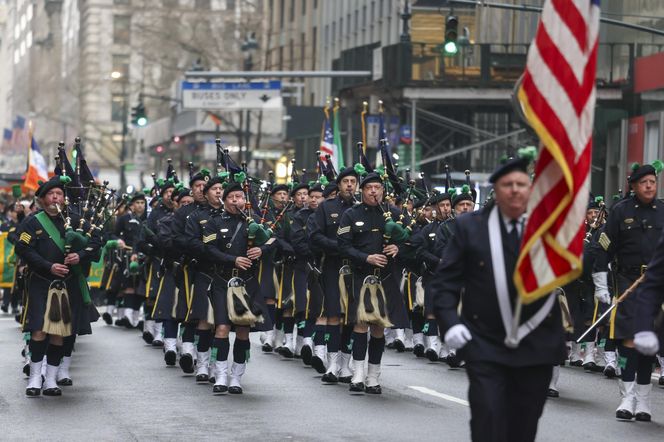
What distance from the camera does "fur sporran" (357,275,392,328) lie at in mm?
15008

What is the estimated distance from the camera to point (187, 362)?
16.7 m

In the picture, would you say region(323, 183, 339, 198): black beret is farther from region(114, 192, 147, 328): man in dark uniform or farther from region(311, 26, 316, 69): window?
region(311, 26, 316, 69): window

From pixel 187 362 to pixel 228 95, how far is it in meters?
30.5

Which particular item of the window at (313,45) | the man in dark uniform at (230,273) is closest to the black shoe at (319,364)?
the man in dark uniform at (230,273)

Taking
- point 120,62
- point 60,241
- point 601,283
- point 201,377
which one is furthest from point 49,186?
point 120,62

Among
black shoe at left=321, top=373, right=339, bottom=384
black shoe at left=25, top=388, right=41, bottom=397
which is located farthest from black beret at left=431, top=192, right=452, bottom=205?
black shoe at left=25, top=388, right=41, bottom=397

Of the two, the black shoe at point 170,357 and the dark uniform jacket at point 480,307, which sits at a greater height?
the dark uniform jacket at point 480,307

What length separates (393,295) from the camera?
15344 mm

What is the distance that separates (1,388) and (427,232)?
18.5 ft

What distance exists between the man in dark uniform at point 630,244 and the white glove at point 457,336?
5.12 metres

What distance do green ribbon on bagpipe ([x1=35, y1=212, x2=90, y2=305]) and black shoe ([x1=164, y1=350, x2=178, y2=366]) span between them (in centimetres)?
281

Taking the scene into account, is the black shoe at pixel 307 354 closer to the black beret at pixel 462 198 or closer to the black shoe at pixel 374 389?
the black beret at pixel 462 198

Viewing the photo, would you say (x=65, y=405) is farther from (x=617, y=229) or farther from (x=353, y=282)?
(x=617, y=229)

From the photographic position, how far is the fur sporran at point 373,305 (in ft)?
49.2
